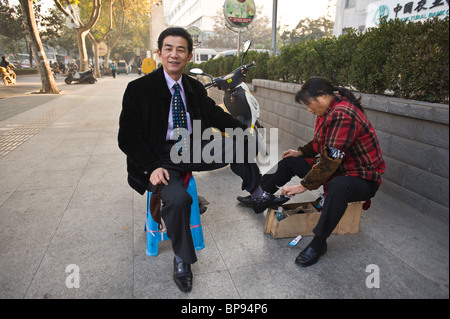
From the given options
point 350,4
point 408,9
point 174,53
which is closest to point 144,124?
point 174,53

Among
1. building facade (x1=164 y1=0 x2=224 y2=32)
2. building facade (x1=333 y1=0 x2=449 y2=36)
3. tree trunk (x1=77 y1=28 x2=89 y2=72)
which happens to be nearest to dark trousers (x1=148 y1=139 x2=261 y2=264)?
building facade (x1=333 y1=0 x2=449 y2=36)

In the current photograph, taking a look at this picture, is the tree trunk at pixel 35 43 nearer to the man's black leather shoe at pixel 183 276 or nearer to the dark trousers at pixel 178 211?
the dark trousers at pixel 178 211

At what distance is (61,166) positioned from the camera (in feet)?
13.3

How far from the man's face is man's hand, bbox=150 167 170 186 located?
76 cm

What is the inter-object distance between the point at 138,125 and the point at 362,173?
1.58 meters

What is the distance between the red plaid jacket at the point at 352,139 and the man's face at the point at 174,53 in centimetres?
111

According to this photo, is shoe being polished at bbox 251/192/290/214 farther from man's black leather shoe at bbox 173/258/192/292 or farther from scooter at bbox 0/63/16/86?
scooter at bbox 0/63/16/86

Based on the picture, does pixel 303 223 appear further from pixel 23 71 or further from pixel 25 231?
pixel 23 71

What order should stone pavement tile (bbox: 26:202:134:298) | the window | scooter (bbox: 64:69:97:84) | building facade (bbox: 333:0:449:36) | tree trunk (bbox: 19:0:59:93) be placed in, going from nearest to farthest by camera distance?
1. stone pavement tile (bbox: 26:202:134:298)
2. building facade (bbox: 333:0:449:36)
3. tree trunk (bbox: 19:0:59:93)
4. the window
5. scooter (bbox: 64:69:97:84)

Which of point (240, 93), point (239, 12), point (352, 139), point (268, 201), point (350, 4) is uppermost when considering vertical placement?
point (350, 4)

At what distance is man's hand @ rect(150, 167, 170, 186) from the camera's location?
191 cm

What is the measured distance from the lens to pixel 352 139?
1.92m

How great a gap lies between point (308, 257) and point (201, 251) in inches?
30.7
